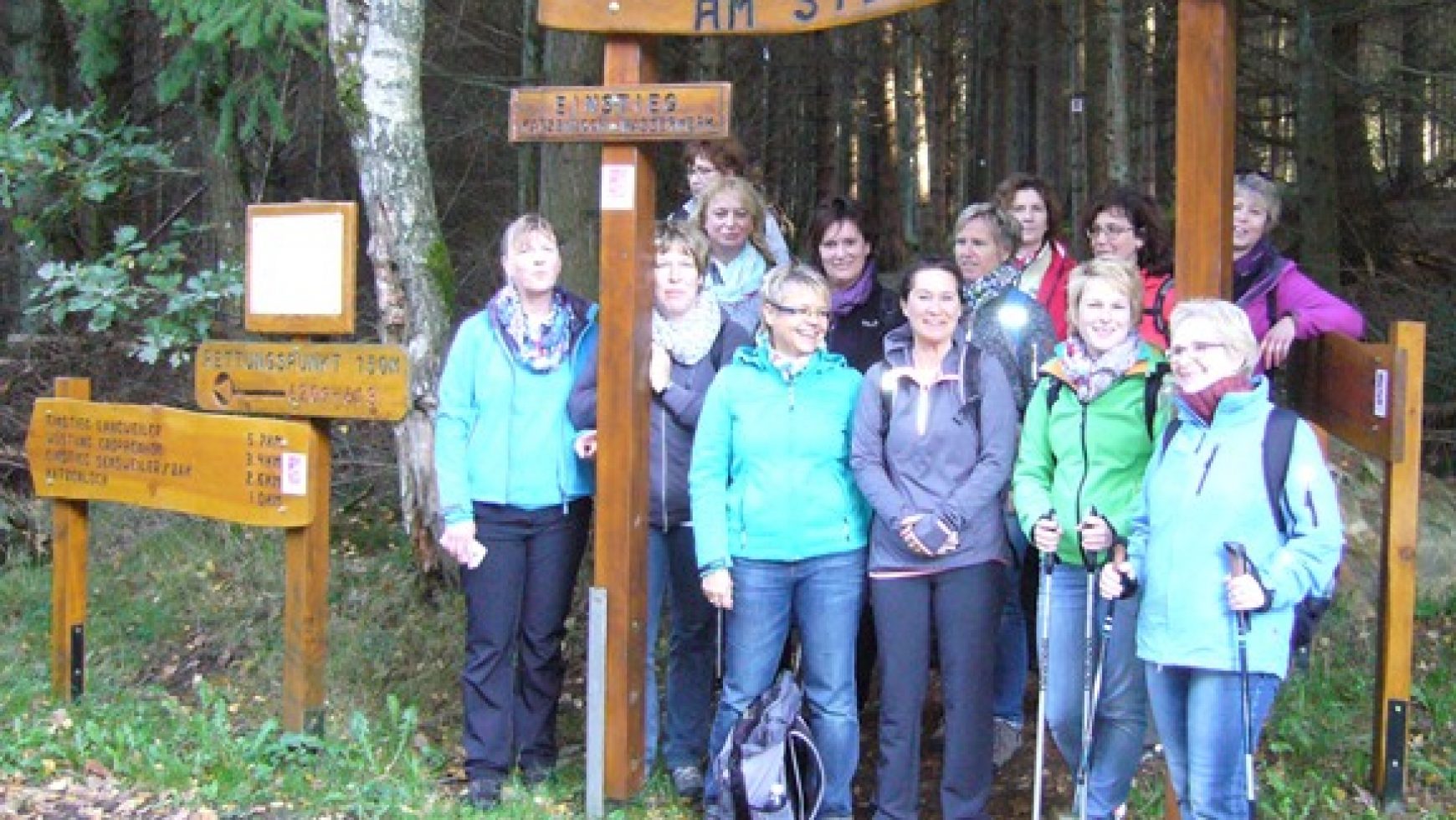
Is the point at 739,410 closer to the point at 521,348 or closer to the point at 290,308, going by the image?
the point at 521,348

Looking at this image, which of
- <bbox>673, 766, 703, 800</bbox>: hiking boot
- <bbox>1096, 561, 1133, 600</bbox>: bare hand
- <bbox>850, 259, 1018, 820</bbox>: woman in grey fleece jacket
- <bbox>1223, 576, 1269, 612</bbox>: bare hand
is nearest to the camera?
<bbox>1223, 576, 1269, 612</bbox>: bare hand

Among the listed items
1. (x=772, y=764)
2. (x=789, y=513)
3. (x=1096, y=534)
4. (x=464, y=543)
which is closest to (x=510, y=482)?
(x=464, y=543)

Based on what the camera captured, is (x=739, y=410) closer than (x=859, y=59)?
Yes

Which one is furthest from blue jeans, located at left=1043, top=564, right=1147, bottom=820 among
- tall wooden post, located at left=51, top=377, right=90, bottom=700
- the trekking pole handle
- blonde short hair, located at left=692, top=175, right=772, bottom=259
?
tall wooden post, located at left=51, top=377, right=90, bottom=700

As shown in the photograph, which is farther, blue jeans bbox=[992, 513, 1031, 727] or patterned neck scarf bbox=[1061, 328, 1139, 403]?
blue jeans bbox=[992, 513, 1031, 727]

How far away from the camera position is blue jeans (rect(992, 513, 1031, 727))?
565 centimetres

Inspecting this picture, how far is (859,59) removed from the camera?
55.5 feet

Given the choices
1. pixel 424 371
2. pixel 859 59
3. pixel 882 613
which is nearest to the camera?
pixel 882 613

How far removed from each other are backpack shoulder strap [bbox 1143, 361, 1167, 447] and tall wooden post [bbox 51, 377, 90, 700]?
4652 mm

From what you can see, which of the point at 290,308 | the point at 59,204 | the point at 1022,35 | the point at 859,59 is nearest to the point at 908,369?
the point at 290,308

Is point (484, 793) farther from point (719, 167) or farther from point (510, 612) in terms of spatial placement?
point (719, 167)

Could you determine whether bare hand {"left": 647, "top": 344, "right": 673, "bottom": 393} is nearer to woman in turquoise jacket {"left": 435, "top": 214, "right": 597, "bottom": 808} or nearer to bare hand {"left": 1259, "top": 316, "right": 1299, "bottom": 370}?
woman in turquoise jacket {"left": 435, "top": 214, "right": 597, "bottom": 808}

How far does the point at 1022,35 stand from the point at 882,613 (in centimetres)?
1888

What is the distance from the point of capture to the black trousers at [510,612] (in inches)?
204
